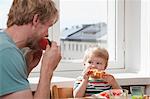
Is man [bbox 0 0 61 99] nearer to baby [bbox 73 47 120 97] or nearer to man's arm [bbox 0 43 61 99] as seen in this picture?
man's arm [bbox 0 43 61 99]

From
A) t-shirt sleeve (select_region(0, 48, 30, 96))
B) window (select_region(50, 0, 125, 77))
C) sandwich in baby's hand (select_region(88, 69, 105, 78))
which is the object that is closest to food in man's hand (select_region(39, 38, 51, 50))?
t-shirt sleeve (select_region(0, 48, 30, 96))

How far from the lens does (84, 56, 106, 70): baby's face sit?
2100 mm

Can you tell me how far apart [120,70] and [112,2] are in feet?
1.86

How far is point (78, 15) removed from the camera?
2637 mm

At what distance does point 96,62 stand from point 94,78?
4.1 inches

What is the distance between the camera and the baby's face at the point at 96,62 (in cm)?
210

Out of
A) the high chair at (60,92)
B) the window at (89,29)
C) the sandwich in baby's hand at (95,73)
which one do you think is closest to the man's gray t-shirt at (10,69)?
the high chair at (60,92)

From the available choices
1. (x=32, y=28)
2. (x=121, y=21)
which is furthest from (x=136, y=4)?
(x=32, y=28)

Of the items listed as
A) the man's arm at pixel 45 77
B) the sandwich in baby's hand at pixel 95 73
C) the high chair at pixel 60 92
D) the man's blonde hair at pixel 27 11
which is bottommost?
the high chair at pixel 60 92

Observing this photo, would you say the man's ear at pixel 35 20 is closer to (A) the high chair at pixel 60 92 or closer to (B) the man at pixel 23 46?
(B) the man at pixel 23 46

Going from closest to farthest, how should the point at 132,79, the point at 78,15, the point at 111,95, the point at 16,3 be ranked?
1. the point at 16,3
2. the point at 111,95
3. the point at 132,79
4. the point at 78,15

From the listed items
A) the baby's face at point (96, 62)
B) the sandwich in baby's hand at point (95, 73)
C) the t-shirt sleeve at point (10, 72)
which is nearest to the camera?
the t-shirt sleeve at point (10, 72)

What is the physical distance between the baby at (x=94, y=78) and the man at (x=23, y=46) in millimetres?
669

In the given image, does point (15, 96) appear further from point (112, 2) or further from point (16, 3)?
point (112, 2)
